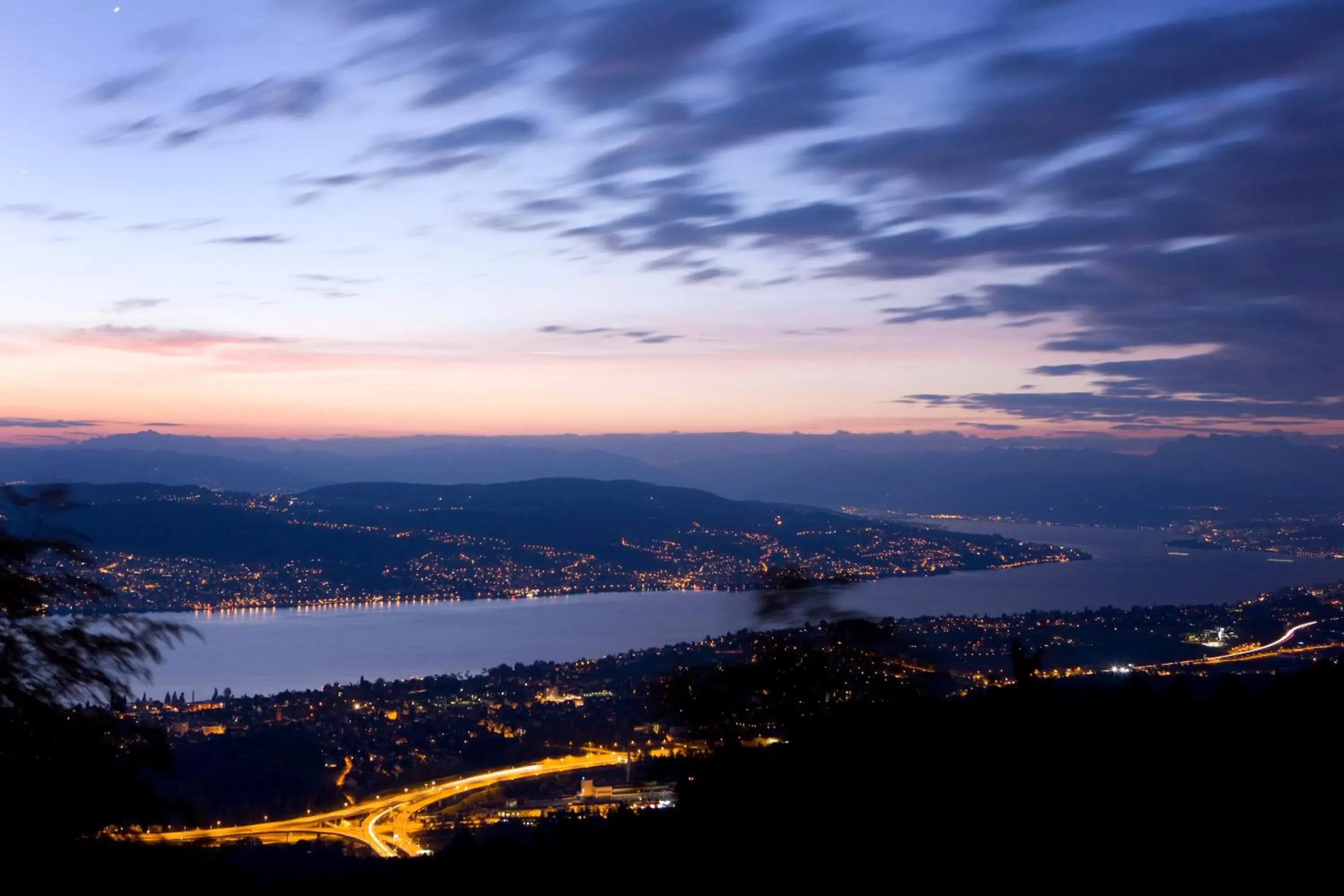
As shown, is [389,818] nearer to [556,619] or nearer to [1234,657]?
[1234,657]

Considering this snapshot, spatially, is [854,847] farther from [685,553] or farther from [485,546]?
[485,546]

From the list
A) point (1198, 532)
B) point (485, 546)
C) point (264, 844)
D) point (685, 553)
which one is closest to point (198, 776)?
point (264, 844)

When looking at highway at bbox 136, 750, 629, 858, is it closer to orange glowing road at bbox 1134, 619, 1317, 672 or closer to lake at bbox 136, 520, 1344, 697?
lake at bbox 136, 520, 1344, 697

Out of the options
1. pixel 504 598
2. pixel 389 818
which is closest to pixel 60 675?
pixel 389 818

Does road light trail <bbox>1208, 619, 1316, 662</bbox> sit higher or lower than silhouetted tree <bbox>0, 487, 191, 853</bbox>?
lower

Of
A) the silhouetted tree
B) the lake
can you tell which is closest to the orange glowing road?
the lake

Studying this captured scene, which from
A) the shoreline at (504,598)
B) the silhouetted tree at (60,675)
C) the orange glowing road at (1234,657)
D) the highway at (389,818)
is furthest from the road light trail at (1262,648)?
the silhouetted tree at (60,675)
